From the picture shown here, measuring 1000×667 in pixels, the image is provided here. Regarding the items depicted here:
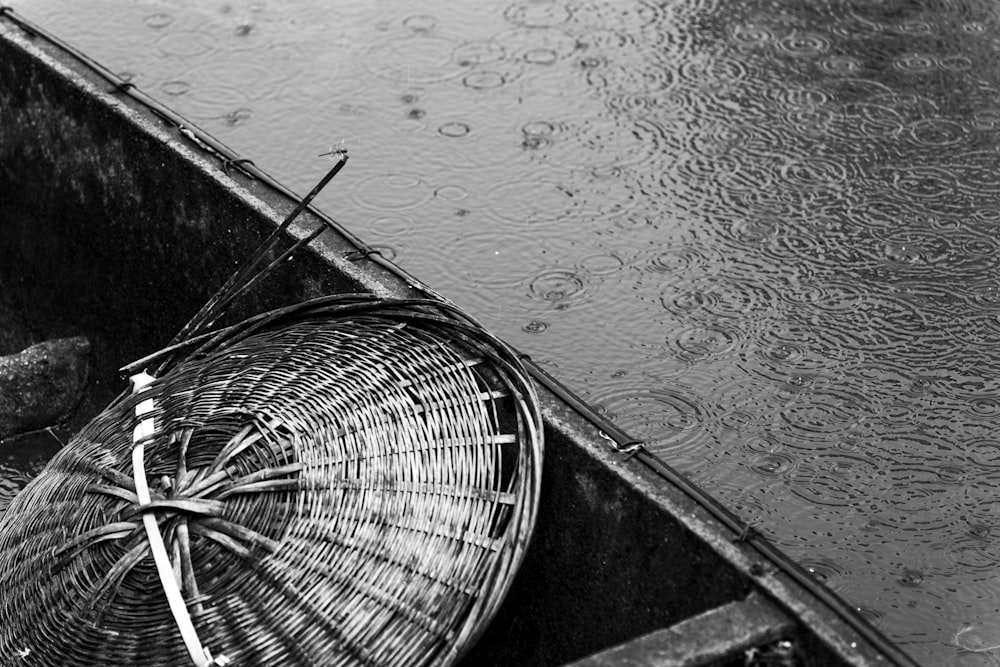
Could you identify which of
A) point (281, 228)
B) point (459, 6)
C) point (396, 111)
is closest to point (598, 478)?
point (281, 228)

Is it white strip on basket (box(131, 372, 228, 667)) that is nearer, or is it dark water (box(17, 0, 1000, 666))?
white strip on basket (box(131, 372, 228, 667))

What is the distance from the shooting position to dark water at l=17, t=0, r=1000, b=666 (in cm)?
288

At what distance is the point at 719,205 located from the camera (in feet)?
12.6

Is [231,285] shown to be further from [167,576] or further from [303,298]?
[167,576]

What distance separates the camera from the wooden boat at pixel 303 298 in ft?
5.57

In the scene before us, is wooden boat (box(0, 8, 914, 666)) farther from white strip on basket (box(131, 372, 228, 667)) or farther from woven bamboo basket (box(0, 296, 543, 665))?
white strip on basket (box(131, 372, 228, 667))

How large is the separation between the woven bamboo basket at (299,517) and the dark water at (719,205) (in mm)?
996

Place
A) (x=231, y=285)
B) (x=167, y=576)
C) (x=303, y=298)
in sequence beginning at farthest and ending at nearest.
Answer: (x=303, y=298), (x=231, y=285), (x=167, y=576)

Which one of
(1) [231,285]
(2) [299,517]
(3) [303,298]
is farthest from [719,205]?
(2) [299,517]

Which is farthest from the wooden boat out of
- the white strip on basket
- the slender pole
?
the white strip on basket

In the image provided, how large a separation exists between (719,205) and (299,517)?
2.21 metres

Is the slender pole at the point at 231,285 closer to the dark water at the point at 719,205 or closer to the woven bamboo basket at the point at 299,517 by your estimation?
the woven bamboo basket at the point at 299,517

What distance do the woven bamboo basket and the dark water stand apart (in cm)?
100

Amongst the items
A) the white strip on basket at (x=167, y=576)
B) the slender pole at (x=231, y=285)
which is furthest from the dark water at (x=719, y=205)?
the white strip on basket at (x=167, y=576)
